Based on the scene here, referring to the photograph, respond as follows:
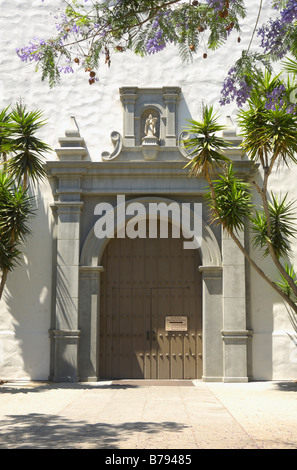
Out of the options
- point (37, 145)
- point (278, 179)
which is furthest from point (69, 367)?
point (278, 179)

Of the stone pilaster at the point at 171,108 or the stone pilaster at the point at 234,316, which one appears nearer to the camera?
the stone pilaster at the point at 234,316

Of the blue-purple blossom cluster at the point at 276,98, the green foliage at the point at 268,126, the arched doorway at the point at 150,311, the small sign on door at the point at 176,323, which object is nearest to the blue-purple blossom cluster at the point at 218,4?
the blue-purple blossom cluster at the point at 276,98

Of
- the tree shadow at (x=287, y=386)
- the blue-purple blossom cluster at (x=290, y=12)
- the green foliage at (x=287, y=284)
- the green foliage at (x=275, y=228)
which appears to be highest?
the blue-purple blossom cluster at (x=290, y=12)

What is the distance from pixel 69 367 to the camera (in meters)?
13.2

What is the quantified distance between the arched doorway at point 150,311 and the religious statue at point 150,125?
2287mm

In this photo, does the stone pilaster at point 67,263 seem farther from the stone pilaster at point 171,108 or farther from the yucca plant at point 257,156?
the yucca plant at point 257,156

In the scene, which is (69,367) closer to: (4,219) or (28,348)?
(28,348)

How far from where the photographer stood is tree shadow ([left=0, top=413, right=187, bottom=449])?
661 centimetres

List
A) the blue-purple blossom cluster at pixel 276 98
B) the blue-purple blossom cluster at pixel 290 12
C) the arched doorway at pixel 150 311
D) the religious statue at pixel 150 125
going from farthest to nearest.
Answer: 1. the religious statue at pixel 150 125
2. the arched doorway at pixel 150 311
3. the blue-purple blossom cluster at pixel 276 98
4. the blue-purple blossom cluster at pixel 290 12

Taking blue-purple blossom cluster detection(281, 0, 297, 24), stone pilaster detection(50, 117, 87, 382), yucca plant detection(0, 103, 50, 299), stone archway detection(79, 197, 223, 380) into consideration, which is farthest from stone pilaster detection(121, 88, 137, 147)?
blue-purple blossom cluster detection(281, 0, 297, 24)

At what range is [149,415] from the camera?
8.60 meters

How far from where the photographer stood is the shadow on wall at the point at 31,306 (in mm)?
13531

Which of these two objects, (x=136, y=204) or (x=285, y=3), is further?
(x=136, y=204)
